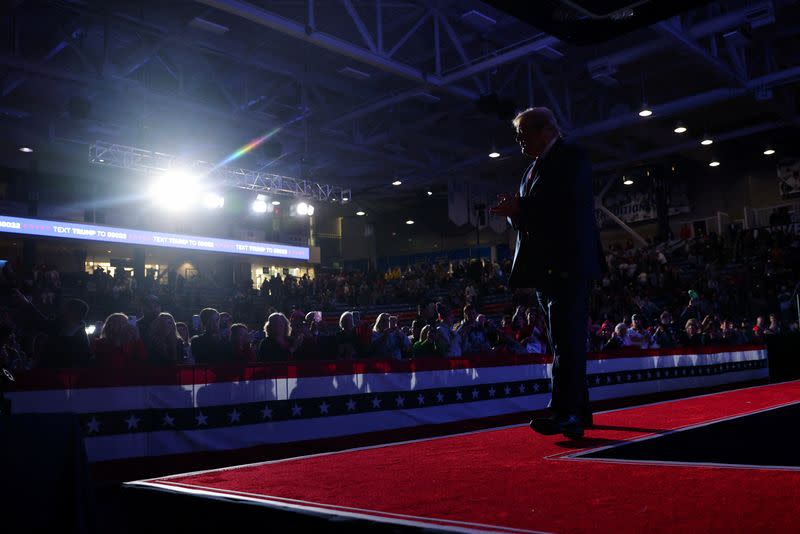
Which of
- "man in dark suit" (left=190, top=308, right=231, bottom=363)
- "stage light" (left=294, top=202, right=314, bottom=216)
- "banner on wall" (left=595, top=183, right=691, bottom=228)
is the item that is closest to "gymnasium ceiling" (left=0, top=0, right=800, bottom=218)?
"stage light" (left=294, top=202, right=314, bottom=216)

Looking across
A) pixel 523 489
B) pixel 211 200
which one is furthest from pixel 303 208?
pixel 523 489

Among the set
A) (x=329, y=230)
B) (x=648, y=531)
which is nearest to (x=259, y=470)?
(x=648, y=531)

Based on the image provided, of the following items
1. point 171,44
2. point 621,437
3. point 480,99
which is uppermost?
point 171,44

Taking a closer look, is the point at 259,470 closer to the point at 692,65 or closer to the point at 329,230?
the point at 692,65

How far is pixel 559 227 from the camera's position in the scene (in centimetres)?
303

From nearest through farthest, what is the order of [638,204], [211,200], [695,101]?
[695,101]
[211,200]
[638,204]

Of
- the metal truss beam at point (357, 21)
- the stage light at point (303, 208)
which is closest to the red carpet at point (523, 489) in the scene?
the metal truss beam at point (357, 21)

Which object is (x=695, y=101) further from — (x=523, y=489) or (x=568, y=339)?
(x=523, y=489)

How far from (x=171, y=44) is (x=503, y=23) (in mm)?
6927

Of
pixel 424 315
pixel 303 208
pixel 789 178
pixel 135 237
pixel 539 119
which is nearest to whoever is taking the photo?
pixel 539 119

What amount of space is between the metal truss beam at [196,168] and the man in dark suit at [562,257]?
51.4 feet

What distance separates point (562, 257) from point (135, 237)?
19.5 meters

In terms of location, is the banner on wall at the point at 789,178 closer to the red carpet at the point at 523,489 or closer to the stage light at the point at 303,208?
the stage light at the point at 303,208

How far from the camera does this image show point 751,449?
7.83 feet
